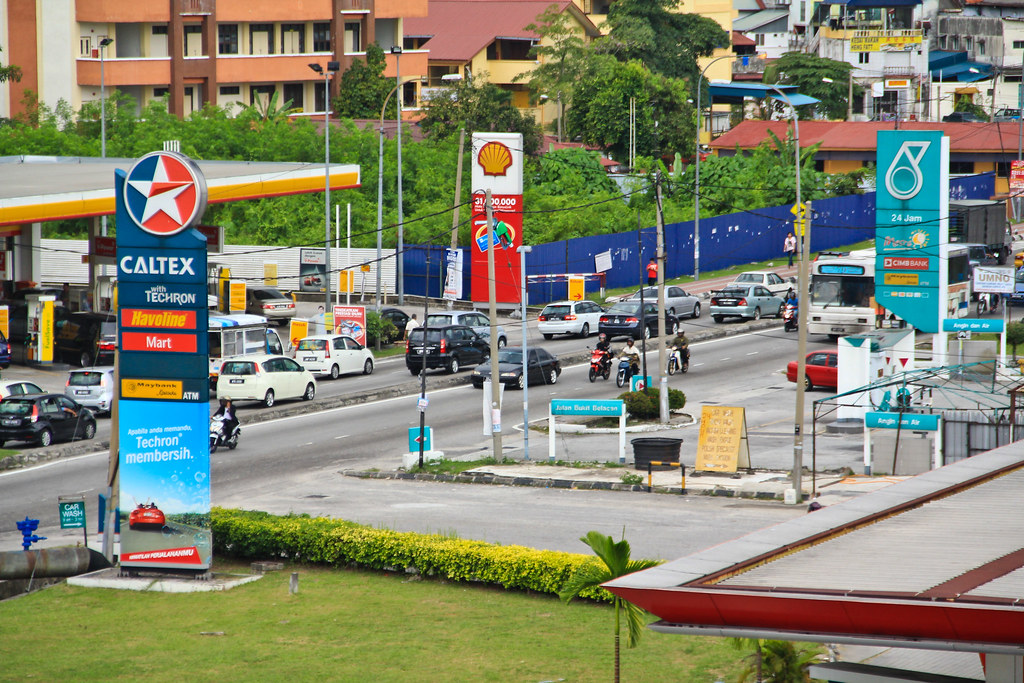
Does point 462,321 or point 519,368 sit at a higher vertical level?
point 462,321

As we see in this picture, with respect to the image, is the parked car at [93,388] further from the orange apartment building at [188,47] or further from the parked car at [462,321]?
the orange apartment building at [188,47]

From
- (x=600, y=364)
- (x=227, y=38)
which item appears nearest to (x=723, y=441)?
(x=600, y=364)

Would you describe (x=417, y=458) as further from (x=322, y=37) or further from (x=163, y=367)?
(x=322, y=37)

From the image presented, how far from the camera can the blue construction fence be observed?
57062 mm

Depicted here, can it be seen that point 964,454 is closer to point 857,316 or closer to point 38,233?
point 857,316

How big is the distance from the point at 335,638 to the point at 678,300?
3395 centimetres

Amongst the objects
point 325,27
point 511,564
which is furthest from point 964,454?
point 325,27

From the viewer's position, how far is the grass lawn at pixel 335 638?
15.6 meters

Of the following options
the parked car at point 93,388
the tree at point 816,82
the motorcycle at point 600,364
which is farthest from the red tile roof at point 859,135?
the parked car at point 93,388

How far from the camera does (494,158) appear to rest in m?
49.0

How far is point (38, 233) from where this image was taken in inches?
1935

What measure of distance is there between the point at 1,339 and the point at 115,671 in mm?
29140

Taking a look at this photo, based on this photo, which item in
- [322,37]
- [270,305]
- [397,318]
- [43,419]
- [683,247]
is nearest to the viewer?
[43,419]

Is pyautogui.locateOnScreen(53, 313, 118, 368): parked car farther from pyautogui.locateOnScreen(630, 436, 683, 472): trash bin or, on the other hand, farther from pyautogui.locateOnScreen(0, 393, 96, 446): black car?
pyautogui.locateOnScreen(630, 436, 683, 472): trash bin
